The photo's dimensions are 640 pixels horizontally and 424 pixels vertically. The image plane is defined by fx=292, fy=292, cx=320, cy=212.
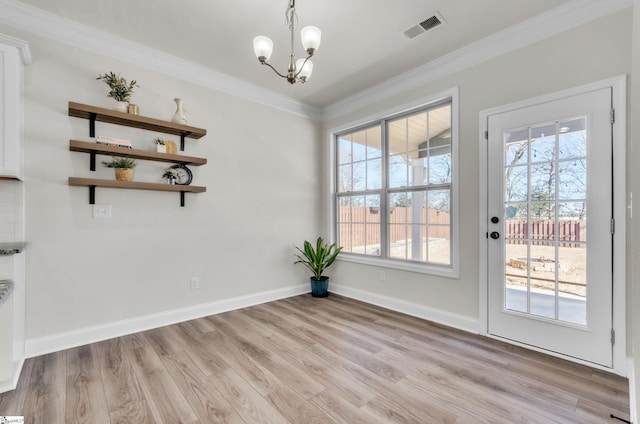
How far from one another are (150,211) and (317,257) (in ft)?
6.74

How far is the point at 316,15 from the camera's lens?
7.57 ft

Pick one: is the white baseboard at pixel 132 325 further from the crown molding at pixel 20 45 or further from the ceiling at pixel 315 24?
the ceiling at pixel 315 24

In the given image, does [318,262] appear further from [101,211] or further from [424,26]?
[424,26]

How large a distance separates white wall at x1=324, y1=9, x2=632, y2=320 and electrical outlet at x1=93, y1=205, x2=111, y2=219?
2.86m

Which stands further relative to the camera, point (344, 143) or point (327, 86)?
point (344, 143)

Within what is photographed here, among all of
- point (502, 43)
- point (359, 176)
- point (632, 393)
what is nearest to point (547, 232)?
point (632, 393)

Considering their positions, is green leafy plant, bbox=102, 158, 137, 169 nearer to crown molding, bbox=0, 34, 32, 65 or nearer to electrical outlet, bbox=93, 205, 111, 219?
electrical outlet, bbox=93, 205, 111, 219

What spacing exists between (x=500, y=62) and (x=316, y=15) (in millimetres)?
1681

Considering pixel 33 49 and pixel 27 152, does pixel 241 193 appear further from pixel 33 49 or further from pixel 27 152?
pixel 33 49

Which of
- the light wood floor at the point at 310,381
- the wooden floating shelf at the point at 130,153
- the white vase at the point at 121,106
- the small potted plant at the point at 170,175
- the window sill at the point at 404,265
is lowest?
the light wood floor at the point at 310,381

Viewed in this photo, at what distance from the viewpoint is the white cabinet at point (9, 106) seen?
74.4 inches

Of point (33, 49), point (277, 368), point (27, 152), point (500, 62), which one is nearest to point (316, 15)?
point (500, 62)

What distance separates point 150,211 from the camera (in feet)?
9.38

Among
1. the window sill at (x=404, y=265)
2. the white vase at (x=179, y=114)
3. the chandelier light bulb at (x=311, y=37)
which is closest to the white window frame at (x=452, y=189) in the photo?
the window sill at (x=404, y=265)
